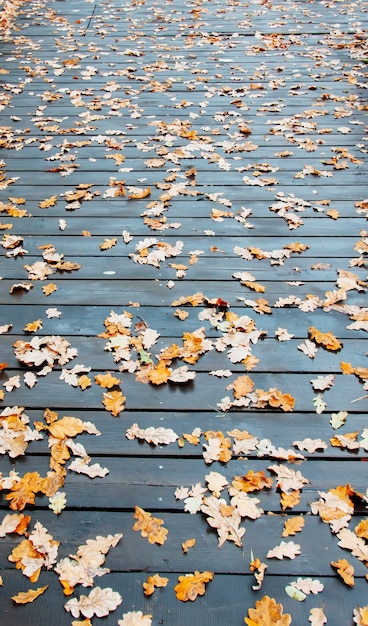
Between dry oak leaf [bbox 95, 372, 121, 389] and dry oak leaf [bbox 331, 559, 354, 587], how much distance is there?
1118 millimetres

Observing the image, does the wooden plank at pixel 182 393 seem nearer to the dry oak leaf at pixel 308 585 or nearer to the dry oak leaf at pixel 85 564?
the dry oak leaf at pixel 85 564

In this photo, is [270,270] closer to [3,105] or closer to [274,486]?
[274,486]

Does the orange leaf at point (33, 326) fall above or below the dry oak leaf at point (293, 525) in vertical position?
above

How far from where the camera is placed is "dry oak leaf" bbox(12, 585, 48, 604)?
1.54m

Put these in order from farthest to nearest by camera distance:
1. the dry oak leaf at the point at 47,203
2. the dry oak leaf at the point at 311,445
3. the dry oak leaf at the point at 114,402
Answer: the dry oak leaf at the point at 47,203, the dry oak leaf at the point at 114,402, the dry oak leaf at the point at 311,445

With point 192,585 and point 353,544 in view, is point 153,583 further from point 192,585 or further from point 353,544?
point 353,544

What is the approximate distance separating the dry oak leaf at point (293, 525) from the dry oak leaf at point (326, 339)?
2.94 ft

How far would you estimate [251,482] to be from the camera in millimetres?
1839

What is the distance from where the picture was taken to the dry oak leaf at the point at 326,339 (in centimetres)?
239

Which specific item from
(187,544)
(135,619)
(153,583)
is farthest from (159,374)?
(135,619)

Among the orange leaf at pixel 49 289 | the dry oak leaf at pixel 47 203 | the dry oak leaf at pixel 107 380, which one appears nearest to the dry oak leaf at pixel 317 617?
the dry oak leaf at pixel 107 380

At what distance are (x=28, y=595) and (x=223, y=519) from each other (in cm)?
67

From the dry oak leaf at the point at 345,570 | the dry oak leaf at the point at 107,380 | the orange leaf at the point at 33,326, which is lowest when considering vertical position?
the dry oak leaf at the point at 345,570

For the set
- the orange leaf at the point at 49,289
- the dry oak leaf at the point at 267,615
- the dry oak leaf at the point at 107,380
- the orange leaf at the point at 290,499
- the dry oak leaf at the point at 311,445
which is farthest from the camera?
the orange leaf at the point at 49,289
